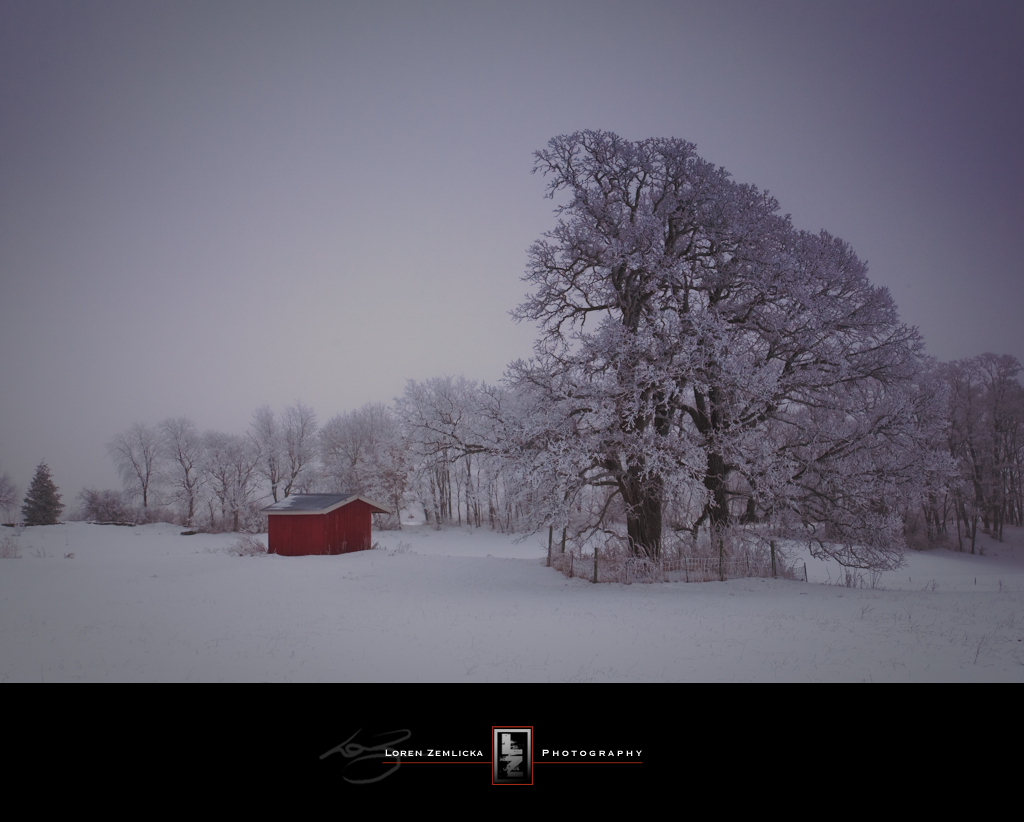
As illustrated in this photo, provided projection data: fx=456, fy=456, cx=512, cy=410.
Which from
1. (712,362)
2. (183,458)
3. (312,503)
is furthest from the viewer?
(312,503)

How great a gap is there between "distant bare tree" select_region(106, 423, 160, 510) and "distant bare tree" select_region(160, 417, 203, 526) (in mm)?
200

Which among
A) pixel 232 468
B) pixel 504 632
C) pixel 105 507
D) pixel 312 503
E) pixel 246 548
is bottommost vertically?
pixel 246 548

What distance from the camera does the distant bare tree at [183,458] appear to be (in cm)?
839

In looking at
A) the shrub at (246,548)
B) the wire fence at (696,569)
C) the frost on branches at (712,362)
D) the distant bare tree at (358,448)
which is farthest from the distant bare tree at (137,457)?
the distant bare tree at (358,448)

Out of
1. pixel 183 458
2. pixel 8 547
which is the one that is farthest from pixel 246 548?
pixel 8 547

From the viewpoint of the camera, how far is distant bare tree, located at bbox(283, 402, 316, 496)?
13422 mm

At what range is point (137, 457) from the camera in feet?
26.7

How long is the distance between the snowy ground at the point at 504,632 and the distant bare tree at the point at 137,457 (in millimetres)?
1369

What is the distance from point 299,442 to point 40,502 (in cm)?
921

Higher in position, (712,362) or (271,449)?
(712,362)

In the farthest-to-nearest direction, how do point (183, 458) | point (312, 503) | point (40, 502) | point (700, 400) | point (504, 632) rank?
point (312, 503), point (183, 458), point (700, 400), point (40, 502), point (504, 632)
